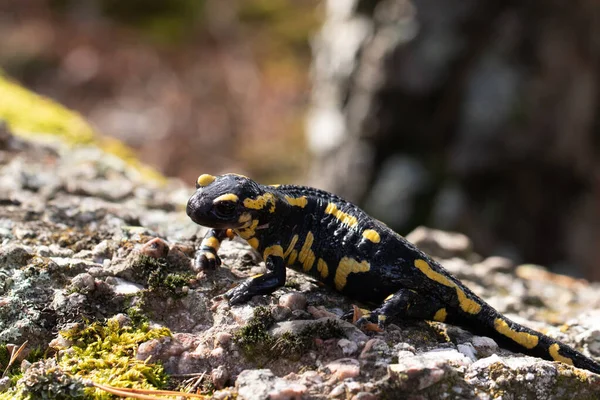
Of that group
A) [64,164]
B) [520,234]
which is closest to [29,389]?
[64,164]

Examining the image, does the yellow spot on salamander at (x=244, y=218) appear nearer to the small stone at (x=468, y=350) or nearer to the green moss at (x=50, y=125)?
the small stone at (x=468, y=350)

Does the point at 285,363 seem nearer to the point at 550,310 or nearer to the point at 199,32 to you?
the point at 550,310

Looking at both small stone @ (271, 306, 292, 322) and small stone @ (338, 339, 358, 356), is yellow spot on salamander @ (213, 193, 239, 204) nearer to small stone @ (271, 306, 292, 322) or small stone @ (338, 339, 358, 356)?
small stone @ (271, 306, 292, 322)

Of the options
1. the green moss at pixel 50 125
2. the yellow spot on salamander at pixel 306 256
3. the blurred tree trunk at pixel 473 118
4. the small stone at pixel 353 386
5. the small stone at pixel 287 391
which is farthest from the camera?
the blurred tree trunk at pixel 473 118

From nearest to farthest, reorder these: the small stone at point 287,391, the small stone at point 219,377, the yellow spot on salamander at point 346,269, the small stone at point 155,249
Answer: the small stone at point 287,391, the small stone at point 219,377, the small stone at point 155,249, the yellow spot on salamander at point 346,269

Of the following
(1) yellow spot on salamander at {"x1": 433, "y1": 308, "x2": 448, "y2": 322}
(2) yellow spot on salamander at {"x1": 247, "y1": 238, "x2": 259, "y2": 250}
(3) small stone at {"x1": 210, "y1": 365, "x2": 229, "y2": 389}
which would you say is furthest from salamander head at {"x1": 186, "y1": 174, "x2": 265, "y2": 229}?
(1) yellow spot on salamander at {"x1": 433, "y1": 308, "x2": 448, "y2": 322}

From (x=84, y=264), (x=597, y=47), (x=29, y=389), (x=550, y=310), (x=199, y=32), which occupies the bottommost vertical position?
(x=29, y=389)

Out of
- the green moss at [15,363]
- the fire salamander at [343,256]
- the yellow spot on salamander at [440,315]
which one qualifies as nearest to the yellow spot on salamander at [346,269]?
the fire salamander at [343,256]
